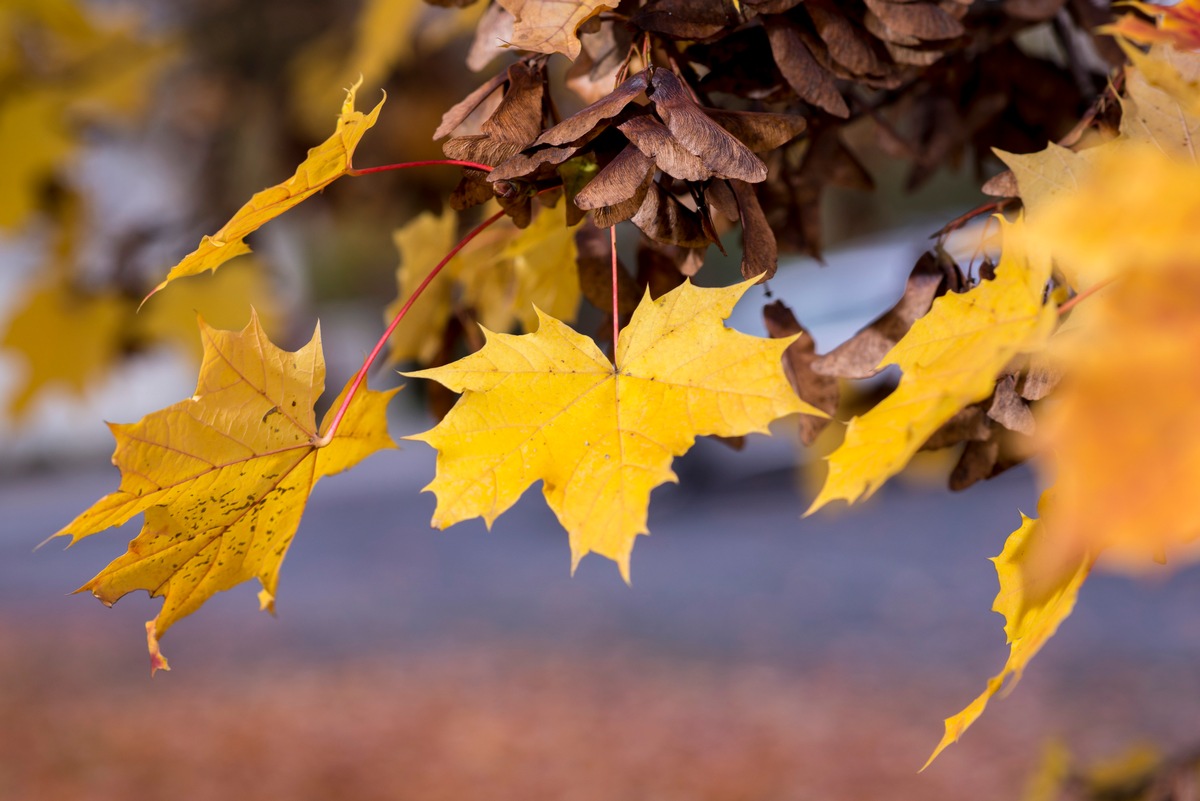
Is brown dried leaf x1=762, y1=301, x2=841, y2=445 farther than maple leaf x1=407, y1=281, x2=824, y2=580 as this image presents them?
Yes

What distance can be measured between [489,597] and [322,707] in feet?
3.81

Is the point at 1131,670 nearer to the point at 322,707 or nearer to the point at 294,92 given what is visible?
the point at 322,707

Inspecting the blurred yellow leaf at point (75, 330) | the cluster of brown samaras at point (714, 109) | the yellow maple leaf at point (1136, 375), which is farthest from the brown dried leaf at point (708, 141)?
the blurred yellow leaf at point (75, 330)

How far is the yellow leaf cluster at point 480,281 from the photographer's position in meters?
0.67

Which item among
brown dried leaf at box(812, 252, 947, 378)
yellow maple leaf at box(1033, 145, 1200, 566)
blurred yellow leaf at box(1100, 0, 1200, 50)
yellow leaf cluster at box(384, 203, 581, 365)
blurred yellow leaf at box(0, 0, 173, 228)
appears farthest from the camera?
blurred yellow leaf at box(0, 0, 173, 228)

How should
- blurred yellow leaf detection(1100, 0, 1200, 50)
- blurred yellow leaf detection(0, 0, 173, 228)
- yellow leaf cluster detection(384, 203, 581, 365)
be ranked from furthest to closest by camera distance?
blurred yellow leaf detection(0, 0, 173, 228), yellow leaf cluster detection(384, 203, 581, 365), blurred yellow leaf detection(1100, 0, 1200, 50)

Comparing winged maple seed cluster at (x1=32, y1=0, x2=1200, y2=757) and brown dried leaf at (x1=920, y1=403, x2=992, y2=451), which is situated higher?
winged maple seed cluster at (x1=32, y1=0, x2=1200, y2=757)

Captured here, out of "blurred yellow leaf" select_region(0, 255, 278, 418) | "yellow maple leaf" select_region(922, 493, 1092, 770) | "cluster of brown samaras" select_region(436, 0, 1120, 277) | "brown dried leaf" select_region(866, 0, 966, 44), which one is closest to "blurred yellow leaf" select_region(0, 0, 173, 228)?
"blurred yellow leaf" select_region(0, 255, 278, 418)

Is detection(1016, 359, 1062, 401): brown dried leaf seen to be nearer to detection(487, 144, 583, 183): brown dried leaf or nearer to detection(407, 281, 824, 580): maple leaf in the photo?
detection(407, 281, 824, 580): maple leaf

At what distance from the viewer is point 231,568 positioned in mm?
508

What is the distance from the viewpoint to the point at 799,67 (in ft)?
1.64

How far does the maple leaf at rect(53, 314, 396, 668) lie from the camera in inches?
18.3

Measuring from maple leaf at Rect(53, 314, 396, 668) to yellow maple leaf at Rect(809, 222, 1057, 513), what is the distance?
0.80 feet

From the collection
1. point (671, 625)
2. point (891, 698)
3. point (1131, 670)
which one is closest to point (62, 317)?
point (891, 698)
